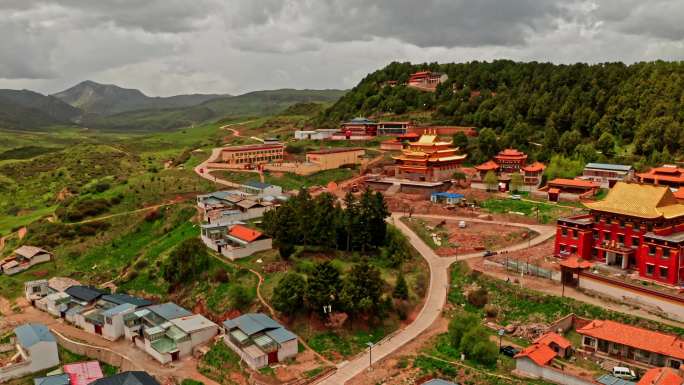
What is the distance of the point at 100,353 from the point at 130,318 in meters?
3.15

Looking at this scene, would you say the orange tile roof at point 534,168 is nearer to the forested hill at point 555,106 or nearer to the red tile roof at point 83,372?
the forested hill at point 555,106

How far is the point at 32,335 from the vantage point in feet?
132

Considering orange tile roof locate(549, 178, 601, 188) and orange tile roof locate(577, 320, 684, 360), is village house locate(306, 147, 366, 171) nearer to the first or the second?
orange tile roof locate(549, 178, 601, 188)

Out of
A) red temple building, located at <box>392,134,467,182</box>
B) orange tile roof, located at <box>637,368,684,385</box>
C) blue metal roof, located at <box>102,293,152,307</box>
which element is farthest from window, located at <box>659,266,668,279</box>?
blue metal roof, located at <box>102,293,152,307</box>

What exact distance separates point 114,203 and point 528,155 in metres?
55.3

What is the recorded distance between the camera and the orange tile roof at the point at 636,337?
30.8 m

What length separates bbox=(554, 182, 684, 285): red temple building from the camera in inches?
1501

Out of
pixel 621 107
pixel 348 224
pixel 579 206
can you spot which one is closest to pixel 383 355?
pixel 348 224

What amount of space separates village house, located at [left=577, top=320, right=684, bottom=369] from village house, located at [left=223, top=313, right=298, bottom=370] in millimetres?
18080

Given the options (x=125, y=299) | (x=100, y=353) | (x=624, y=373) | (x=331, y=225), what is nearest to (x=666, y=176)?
(x=624, y=373)

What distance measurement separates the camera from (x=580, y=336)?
116 feet

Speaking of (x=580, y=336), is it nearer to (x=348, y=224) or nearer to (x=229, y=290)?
(x=348, y=224)

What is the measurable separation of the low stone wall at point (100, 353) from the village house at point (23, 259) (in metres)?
19.0

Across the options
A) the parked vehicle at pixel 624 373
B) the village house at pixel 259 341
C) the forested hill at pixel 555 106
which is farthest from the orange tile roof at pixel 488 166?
the parked vehicle at pixel 624 373
